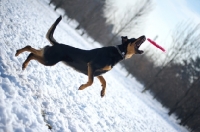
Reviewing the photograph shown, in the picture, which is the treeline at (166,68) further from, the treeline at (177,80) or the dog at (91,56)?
the dog at (91,56)

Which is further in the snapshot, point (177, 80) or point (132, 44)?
point (177, 80)

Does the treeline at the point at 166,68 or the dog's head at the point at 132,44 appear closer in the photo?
the dog's head at the point at 132,44

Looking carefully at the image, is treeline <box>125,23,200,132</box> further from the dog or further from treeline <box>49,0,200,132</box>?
the dog

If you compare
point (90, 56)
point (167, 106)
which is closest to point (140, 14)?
point (167, 106)

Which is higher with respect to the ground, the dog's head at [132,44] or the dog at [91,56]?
the dog's head at [132,44]

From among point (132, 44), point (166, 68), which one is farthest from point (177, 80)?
point (132, 44)

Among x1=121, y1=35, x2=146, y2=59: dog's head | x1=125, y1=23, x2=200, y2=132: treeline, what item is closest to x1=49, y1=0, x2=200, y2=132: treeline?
x1=125, y1=23, x2=200, y2=132: treeline

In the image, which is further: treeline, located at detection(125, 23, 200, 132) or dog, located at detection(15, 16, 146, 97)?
treeline, located at detection(125, 23, 200, 132)

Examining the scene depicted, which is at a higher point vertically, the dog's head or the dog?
the dog's head

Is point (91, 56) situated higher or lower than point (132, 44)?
lower

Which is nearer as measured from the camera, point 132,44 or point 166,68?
point 132,44

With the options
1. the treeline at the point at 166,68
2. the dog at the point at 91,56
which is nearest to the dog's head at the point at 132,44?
the dog at the point at 91,56

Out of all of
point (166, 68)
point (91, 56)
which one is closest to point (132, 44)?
point (91, 56)

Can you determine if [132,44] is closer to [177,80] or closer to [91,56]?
[91,56]
